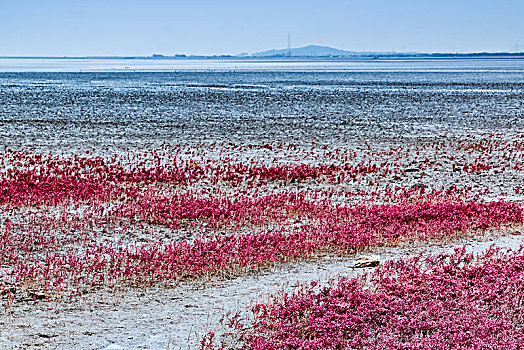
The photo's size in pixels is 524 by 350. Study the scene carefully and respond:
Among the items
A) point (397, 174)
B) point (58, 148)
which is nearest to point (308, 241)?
point (397, 174)

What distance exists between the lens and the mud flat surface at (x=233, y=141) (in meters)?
9.55

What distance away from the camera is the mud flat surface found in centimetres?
955

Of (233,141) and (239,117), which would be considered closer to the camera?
(233,141)

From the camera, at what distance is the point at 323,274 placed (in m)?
12.0

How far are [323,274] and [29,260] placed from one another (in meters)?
5.43

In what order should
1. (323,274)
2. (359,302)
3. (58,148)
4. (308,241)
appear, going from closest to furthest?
(359,302) → (323,274) → (308,241) → (58,148)

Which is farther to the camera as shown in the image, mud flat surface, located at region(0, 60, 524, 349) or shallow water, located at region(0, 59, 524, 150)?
shallow water, located at region(0, 59, 524, 150)

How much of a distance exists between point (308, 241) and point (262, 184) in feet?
21.9

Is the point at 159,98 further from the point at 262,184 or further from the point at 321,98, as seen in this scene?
the point at 262,184

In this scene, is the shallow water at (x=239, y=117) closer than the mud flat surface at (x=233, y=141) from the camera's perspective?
No

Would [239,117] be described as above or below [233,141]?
above

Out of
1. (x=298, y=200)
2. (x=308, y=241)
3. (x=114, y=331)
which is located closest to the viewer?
(x=114, y=331)

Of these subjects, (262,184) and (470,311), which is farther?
(262,184)

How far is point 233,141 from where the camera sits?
30922 millimetres
